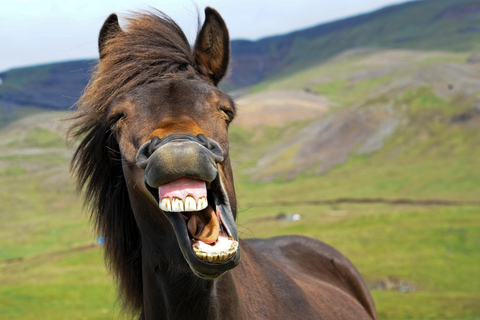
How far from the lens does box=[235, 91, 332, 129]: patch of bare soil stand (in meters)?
137

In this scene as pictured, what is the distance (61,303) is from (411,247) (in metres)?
22.4

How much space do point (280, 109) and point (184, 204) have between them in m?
145

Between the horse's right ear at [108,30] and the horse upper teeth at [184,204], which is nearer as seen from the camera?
the horse upper teeth at [184,204]

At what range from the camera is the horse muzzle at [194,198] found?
2.73 metres

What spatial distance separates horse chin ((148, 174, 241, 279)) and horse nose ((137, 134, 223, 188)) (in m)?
0.12

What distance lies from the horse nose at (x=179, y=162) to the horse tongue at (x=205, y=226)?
0.83ft

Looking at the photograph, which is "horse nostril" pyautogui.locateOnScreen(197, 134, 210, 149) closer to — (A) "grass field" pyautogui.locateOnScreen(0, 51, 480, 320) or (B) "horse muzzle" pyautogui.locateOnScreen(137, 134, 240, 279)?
(B) "horse muzzle" pyautogui.locateOnScreen(137, 134, 240, 279)

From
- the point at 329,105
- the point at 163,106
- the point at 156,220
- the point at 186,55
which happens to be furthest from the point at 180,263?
the point at 329,105

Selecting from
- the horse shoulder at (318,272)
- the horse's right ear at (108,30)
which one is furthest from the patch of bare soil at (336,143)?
the horse's right ear at (108,30)

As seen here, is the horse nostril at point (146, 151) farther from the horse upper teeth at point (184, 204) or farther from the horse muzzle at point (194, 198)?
the horse upper teeth at point (184, 204)

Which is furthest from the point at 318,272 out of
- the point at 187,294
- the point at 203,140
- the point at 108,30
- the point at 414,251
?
the point at 414,251

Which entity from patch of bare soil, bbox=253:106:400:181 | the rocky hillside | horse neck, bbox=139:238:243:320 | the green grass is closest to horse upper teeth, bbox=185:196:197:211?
horse neck, bbox=139:238:243:320

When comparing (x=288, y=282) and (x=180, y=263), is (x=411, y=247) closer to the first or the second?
(x=288, y=282)

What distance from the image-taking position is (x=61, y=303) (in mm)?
20984
